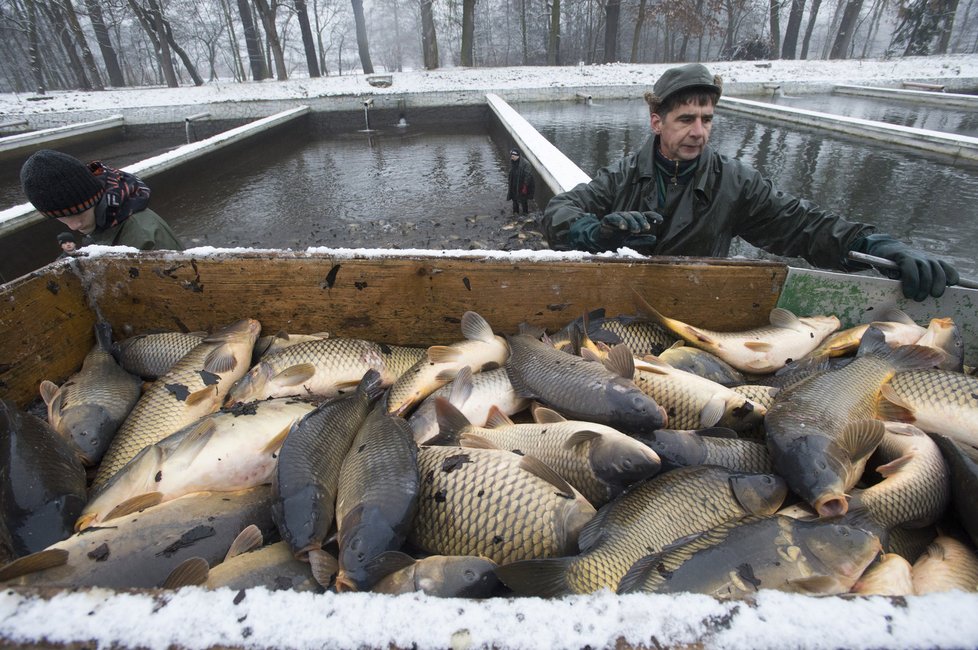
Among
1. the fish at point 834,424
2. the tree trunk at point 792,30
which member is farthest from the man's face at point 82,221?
the tree trunk at point 792,30

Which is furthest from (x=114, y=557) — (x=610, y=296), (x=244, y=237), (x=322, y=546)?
(x=244, y=237)

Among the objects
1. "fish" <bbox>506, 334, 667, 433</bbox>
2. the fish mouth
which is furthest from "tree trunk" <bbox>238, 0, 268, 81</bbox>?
the fish mouth

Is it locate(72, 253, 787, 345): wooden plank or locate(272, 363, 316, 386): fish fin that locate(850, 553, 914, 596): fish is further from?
locate(272, 363, 316, 386): fish fin

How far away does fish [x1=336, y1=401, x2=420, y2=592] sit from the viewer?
114 centimetres

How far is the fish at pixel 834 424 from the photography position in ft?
4.26

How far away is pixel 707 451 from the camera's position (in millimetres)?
1466

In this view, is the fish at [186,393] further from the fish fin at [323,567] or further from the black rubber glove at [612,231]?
the black rubber glove at [612,231]

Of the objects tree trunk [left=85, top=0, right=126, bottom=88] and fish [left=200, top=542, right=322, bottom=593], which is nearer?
fish [left=200, top=542, right=322, bottom=593]

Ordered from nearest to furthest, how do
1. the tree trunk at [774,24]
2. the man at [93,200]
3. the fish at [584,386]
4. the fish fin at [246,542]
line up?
the fish fin at [246,542] → the fish at [584,386] → the man at [93,200] → the tree trunk at [774,24]

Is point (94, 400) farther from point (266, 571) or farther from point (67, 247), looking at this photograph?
point (67, 247)

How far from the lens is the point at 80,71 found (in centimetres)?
2434

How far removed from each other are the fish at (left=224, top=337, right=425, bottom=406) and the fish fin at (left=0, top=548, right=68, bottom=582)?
2.68 ft

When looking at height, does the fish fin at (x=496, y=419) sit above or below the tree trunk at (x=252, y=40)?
below

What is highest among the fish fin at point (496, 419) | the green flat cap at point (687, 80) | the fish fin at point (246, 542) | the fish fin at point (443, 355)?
the green flat cap at point (687, 80)
